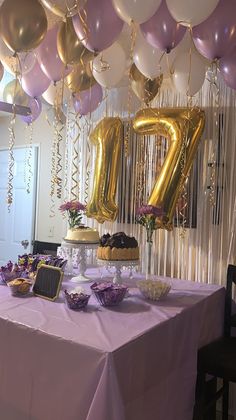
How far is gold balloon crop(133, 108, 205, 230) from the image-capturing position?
2326mm

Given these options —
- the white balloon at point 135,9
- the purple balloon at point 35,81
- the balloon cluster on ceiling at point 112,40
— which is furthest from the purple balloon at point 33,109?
the white balloon at point 135,9

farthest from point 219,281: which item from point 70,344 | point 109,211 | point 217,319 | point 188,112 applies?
point 70,344

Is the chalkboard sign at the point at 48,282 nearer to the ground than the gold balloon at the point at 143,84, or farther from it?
nearer to the ground

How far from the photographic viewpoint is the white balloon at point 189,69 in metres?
2.05

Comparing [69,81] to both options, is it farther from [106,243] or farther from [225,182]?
[225,182]

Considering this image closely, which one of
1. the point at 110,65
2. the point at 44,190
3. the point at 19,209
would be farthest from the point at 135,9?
the point at 19,209

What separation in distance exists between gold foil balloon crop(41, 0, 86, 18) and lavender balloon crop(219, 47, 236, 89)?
A: 83 cm

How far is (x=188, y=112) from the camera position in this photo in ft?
7.69

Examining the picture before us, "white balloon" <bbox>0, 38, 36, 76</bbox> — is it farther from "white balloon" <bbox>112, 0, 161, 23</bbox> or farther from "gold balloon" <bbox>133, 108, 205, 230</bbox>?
"gold balloon" <bbox>133, 108, 205, 230</bbox>

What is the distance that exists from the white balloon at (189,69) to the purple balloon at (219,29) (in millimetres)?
360

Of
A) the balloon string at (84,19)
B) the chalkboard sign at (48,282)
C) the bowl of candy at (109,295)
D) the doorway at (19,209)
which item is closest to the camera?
the balloon string at (84,19)

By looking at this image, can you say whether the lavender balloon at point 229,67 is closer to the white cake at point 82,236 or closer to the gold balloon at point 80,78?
the gold balloon at point 80,78

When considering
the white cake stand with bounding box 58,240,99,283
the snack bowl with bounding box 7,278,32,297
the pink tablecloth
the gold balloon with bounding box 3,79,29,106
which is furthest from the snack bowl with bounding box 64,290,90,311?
the gold balloon with bounding box 3,79,29,106

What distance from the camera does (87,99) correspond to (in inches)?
97.1
